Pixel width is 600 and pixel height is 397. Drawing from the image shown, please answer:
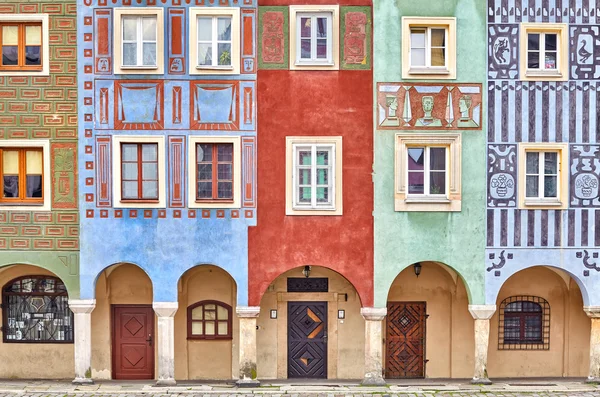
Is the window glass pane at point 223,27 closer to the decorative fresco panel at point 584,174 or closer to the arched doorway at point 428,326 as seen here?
the arched doorway at point 428,326

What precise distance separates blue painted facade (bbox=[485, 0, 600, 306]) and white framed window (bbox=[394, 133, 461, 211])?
895mm

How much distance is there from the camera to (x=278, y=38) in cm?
1356

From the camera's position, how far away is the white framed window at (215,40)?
44.0 ft

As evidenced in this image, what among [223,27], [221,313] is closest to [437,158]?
[223,27]

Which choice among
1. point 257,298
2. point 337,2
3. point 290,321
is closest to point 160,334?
point 257,298

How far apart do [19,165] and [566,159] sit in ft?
44.3

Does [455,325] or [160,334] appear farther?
[455,325]

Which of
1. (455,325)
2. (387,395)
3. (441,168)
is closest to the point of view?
(387,395)

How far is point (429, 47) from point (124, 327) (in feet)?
35.6

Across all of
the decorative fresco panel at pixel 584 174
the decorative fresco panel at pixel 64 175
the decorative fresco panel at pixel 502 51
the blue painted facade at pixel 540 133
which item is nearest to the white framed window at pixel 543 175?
the blue painted facade at pixel 540 133

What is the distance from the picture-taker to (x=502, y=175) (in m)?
13.7

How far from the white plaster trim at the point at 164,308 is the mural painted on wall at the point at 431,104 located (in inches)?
266

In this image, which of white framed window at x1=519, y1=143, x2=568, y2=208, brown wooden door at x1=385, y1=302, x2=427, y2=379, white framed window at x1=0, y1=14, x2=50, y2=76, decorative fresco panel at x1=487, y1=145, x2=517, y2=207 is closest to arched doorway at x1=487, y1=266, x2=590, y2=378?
brown wooden door at x1=385, y1=302, x2=427, y2=379

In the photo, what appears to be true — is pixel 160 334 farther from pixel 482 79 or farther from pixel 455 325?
pixel 482 79
